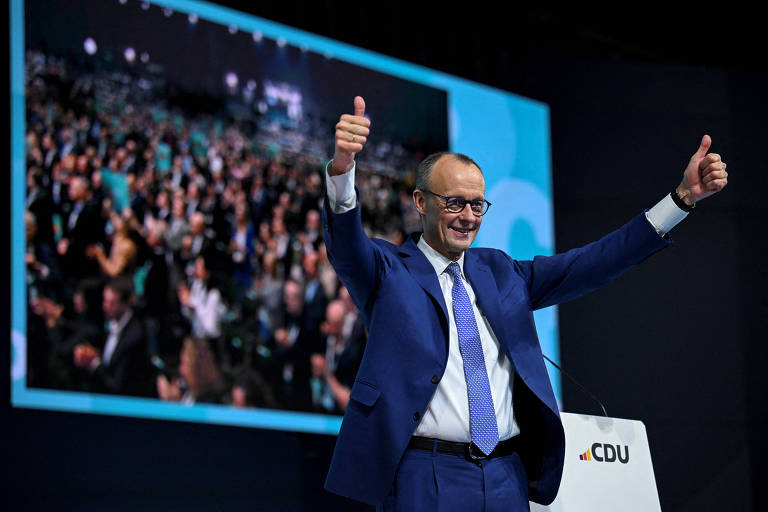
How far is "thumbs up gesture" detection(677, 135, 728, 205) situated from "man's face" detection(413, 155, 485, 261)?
0.55 meters

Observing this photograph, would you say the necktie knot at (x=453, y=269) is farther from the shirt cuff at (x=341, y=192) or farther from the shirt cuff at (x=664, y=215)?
the shirt cuff at (x=664, y=215)

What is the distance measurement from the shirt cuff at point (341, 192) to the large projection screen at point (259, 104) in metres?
1.74

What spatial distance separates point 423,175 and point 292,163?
1.85 metres

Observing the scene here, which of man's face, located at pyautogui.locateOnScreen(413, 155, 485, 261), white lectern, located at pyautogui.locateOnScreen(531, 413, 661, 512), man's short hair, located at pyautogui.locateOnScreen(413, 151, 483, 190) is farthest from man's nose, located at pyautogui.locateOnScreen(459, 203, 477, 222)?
white lectern, located at pyautogui.locateOnScreen(531, 413, 661, 512)

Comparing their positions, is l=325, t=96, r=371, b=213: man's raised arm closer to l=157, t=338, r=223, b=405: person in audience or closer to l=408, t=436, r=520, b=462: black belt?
l=408, t=436, r=520, b=462: black belt

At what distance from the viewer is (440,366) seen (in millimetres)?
2281

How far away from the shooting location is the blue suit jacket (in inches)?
88.0

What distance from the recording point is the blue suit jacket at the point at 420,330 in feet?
7.33

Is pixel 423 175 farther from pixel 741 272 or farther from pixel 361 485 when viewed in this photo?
pixel 741 272

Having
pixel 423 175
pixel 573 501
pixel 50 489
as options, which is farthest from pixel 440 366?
pixel 50 489

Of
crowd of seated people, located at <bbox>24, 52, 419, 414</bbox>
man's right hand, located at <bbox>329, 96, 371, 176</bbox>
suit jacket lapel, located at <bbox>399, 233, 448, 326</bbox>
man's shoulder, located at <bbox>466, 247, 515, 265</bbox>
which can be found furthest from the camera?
crowd of seated people, located at <bbox>24, 52, 419, 414</bbox>

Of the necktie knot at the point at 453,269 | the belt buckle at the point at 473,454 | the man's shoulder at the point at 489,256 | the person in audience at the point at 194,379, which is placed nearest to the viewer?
the belt buckle at the point at 473,454

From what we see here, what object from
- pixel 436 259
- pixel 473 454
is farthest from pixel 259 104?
pixel 473 454

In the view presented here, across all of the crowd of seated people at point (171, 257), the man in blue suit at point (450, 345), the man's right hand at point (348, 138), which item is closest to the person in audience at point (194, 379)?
the crowd of seated people at point (171, 257)
